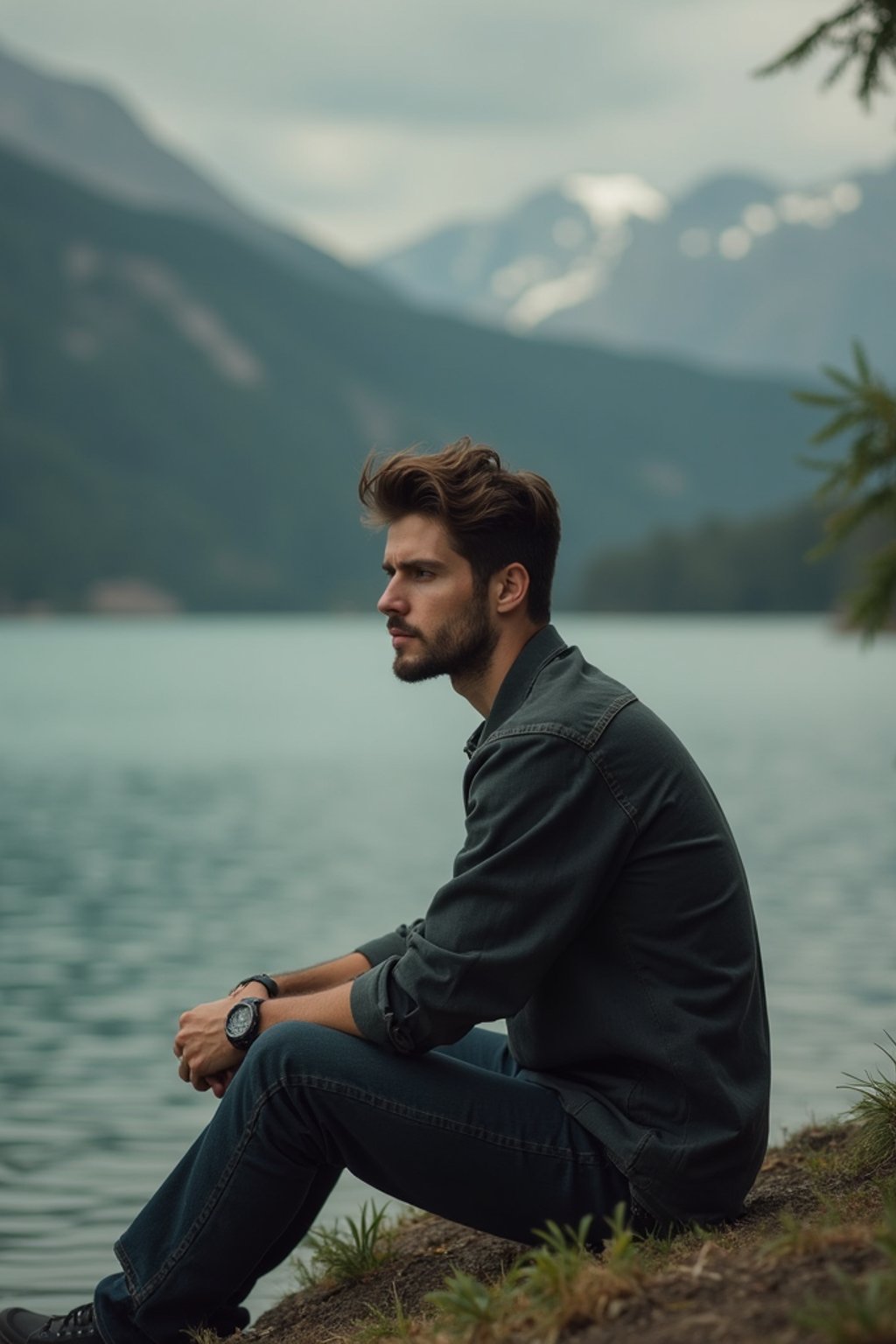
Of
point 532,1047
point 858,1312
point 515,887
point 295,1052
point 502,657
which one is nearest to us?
point 858,1312

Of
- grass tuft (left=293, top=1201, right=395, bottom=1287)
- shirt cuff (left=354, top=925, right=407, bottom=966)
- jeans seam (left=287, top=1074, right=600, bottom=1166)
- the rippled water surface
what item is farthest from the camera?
the rippled water surface

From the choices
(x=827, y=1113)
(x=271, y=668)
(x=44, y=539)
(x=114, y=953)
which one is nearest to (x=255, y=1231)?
(x=827, y=1113)

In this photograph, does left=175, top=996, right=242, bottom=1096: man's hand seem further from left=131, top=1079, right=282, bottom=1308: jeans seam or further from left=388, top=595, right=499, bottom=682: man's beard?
left=388, top=595, right=499, bottom=682: man's beard

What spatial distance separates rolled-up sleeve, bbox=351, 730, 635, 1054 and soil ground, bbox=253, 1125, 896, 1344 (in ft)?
1.93

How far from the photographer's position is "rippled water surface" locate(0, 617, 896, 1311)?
801 centimetres

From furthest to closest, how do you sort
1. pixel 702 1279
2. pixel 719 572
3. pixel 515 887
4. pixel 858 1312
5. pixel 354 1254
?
1. pixel 719 572
2. pixel 354 1254
3. pixel 515 887
4. pixel 702 1279
5. pixel 858 1312

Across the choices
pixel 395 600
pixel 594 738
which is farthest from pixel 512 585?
pixel 594 738

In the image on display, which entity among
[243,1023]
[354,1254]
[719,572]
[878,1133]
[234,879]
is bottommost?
[354,1254]

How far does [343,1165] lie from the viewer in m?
3.90

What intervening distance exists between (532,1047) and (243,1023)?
630 mm

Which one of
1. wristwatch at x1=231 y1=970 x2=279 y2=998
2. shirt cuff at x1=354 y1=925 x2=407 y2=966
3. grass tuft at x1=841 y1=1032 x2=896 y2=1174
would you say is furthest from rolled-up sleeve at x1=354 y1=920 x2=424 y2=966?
grass tuft at x1=841 y1=1032 x2=896 y2=1174

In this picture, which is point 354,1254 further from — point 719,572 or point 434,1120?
point 719,572

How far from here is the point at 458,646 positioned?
4051mm

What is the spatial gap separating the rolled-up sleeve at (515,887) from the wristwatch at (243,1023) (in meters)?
0.40
